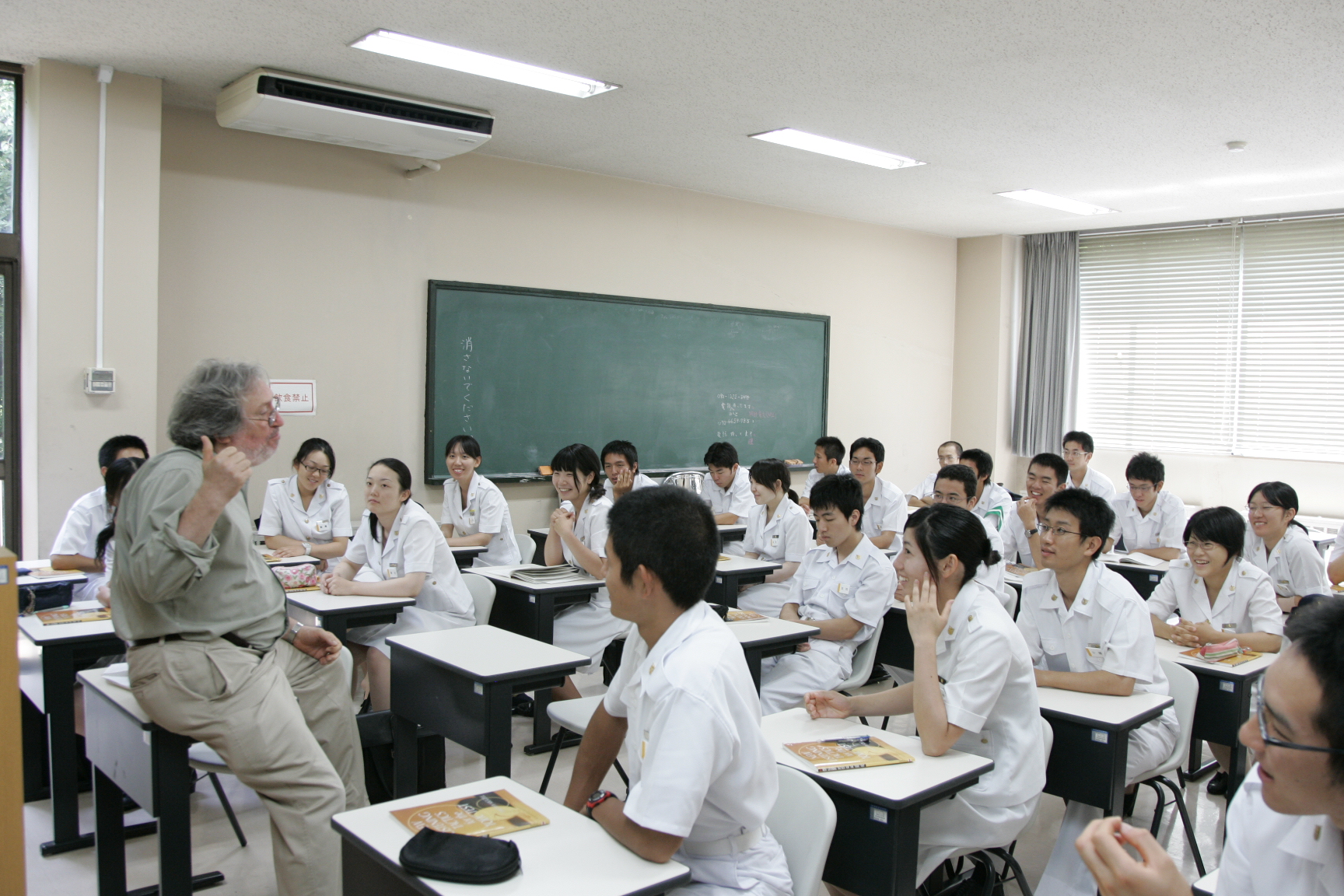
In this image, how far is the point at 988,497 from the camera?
5.59 metres

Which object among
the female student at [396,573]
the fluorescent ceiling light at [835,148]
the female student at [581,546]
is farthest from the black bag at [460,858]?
the fluorescent ceiling light at [835,148]

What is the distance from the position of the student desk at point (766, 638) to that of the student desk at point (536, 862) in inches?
54.4

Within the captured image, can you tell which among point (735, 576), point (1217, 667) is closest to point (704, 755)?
point (1217, 667)

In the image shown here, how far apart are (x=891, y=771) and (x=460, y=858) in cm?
96

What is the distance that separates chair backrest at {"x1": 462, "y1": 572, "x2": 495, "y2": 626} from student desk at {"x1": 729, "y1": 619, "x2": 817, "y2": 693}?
1053 mm

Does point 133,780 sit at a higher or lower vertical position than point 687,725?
lower

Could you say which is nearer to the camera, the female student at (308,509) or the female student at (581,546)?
the female student at (581,546)

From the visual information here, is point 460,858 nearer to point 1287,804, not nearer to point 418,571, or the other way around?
point 1287,804

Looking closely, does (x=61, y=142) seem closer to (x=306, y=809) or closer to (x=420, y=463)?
(x=420, y=463)

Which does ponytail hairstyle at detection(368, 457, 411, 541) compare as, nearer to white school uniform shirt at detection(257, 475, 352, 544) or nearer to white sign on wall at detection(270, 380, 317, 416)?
white school uniform shirt at detection(257, 475, 352, 544)

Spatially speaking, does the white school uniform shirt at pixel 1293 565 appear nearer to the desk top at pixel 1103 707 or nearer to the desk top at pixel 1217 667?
the desk top at pixel 1217 667

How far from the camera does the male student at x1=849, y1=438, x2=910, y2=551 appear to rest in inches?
229

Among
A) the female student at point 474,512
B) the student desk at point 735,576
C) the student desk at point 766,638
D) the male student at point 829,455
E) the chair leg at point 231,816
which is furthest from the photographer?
the male student at point 829,455

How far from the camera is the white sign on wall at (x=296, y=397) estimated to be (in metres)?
5.28
